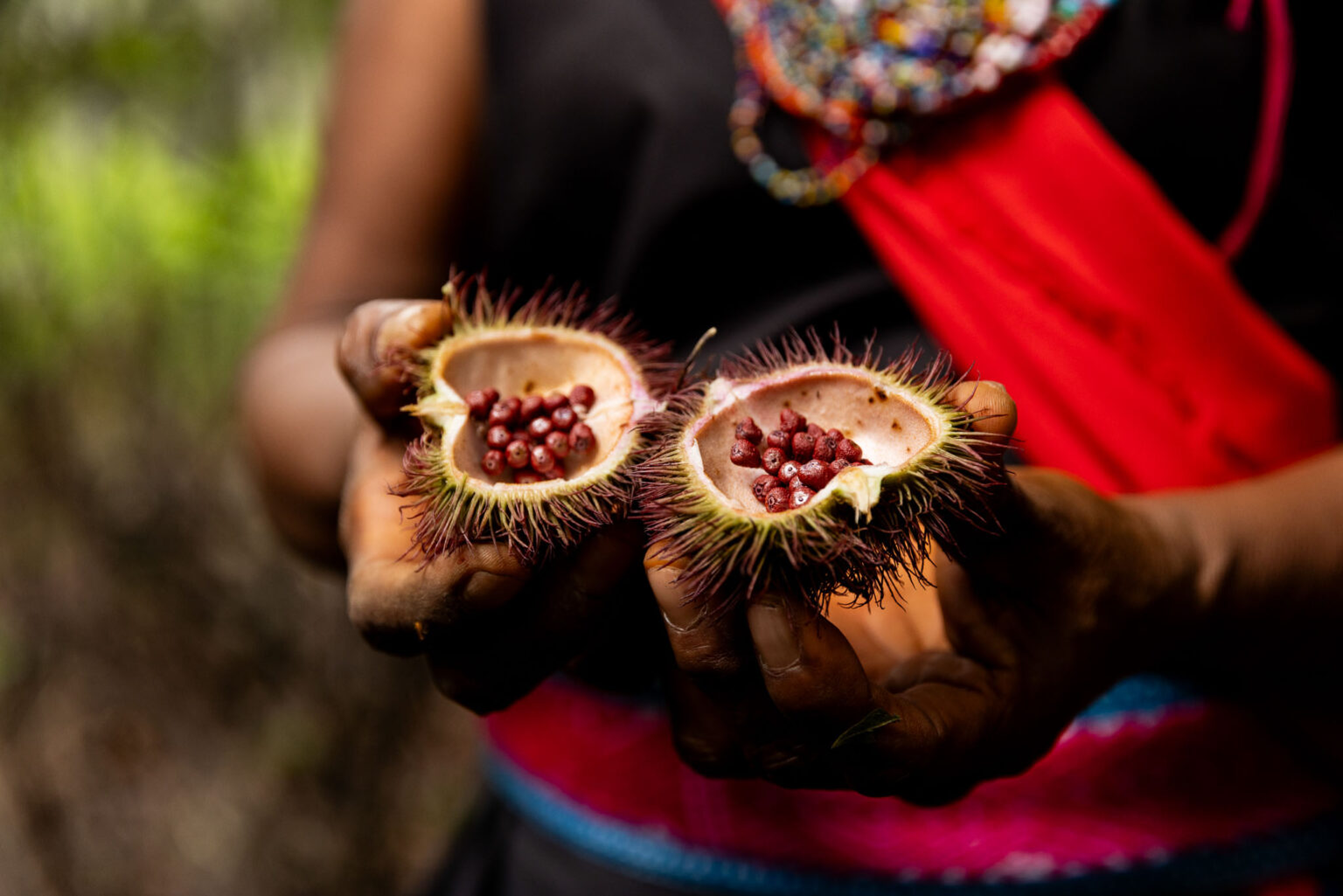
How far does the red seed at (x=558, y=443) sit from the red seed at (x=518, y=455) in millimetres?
28

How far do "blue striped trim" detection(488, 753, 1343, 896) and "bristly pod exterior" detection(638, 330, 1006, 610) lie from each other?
1.74 ft

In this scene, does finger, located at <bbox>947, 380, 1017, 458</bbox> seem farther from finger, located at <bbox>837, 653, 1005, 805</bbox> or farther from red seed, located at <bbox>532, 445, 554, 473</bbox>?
red seed, located at <bbox>532, 445, 554, 473</bbox>

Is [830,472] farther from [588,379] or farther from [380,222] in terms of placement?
[380,222]

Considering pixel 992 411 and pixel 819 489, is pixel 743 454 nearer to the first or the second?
pixel 819 489

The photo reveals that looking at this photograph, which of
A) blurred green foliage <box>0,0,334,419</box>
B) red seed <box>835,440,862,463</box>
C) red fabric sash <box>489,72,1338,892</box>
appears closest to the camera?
red seed <box>835,440,862,463</box>

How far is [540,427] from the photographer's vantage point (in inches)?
53.1

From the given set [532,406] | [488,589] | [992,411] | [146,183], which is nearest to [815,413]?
[992,411]

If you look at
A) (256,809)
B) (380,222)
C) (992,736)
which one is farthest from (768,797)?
(256,809)

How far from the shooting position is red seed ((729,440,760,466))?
4.08 ft

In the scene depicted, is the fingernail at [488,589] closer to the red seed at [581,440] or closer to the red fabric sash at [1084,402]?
the red seed at [581,440]

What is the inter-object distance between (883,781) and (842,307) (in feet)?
2.46

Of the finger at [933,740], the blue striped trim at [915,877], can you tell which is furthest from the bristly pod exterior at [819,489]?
the blue striped trim at [915,877]

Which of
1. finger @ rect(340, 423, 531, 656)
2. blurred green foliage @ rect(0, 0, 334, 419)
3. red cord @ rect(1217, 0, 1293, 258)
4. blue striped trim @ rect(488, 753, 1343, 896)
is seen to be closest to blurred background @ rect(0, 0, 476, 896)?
blurred green foliage @ rect(0, 0, 334, 419)

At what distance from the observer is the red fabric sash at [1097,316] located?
1413 millimetres
